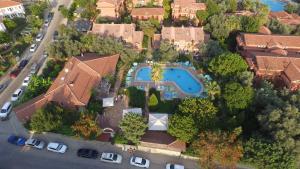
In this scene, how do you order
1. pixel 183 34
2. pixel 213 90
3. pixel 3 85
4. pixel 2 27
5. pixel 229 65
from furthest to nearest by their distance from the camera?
pixel 2 27 → pixel 183 34 → pixel 3 85 → pixel 229 65 → pixel 213 90

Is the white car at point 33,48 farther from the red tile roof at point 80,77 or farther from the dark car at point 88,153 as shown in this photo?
the dark car at point 88,153

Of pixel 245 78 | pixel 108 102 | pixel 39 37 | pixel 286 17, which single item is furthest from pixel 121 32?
pixel 286 17

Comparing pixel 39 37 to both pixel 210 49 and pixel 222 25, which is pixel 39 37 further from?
pixel 222 25

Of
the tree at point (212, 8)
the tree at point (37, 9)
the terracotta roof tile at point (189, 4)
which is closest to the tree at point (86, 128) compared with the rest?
the tree at point (37, 9)

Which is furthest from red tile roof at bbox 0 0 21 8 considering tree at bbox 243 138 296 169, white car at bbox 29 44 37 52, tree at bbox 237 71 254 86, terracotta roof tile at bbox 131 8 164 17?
tree at bbox 243 138 296 169

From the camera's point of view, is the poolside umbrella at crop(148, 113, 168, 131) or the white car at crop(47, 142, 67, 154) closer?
the white car at crop(47, 142, 67, 154)

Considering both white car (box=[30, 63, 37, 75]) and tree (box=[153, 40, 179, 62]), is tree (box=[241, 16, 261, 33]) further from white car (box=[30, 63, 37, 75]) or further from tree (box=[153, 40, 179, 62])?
white car (box=[30, 63, 37, 75])
